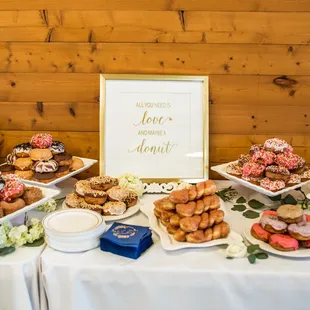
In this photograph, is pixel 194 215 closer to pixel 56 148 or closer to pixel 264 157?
pixel 264 157

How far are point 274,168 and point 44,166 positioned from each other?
687 millimetres

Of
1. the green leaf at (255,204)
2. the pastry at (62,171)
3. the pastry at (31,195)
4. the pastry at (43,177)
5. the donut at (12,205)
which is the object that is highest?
the pastry at (62,171)

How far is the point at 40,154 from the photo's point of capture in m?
1.33

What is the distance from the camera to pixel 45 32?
1.48 metres

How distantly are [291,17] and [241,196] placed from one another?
0.62 meters

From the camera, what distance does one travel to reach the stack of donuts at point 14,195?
1062 mm

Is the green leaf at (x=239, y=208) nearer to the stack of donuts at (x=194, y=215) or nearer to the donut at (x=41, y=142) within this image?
the stack of donuts at (x=194, y=215)

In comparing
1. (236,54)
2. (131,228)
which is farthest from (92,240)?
(236,54)

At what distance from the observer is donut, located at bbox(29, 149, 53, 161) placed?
4.37ft

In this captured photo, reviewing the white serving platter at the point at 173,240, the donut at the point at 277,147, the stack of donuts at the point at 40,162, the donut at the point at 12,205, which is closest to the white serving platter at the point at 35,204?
the donut at the point at 12,205

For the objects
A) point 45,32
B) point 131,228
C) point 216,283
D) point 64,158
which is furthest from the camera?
point 45,32

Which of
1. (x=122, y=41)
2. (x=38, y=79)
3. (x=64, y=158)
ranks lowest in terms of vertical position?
(x=64, y=158)

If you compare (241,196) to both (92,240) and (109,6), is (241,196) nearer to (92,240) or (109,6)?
(92,240)

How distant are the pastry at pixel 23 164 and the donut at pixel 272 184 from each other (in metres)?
0.71
